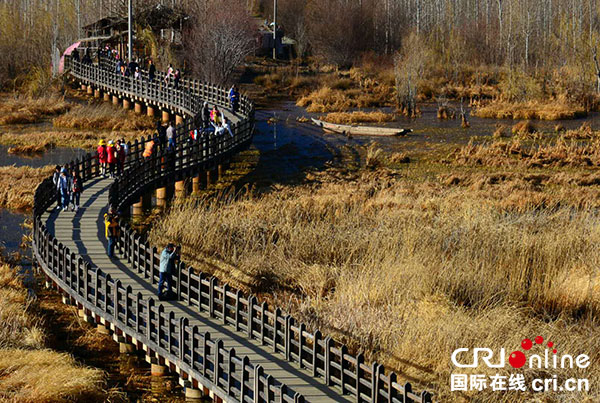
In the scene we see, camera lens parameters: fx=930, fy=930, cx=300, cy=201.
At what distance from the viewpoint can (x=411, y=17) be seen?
96.1 m

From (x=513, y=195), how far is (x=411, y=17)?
6470cm

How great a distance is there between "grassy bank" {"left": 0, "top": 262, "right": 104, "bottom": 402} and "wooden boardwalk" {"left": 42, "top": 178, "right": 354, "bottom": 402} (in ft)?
6.72

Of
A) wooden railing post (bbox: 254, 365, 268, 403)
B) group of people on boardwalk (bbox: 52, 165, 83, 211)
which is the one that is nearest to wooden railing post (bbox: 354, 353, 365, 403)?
wooden railing post (bbox: 254, 365, 268, 403)

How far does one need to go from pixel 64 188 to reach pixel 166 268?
352 inches

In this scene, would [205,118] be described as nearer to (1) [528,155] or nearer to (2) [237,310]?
(1) [528,155]

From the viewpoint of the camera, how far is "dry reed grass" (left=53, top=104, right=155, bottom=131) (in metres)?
52.2

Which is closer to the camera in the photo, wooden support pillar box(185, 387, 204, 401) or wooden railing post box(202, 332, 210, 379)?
wooden railing post box(202, 332, 210, 379)

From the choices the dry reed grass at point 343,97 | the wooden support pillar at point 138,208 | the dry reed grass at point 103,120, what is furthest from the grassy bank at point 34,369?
the dry reed grass at point 343,97

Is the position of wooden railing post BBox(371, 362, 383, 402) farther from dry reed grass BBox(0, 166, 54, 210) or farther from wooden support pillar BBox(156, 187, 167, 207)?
dry reed grass BBox(0, 166, 54, 210)

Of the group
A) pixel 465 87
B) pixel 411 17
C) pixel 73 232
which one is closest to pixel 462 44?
pixel 465 87

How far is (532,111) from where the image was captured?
57.9m

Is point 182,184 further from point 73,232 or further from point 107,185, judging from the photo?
point 73,232

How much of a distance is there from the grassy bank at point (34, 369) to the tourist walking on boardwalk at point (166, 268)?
2.13 meters

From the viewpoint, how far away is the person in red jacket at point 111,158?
31.1 meters
